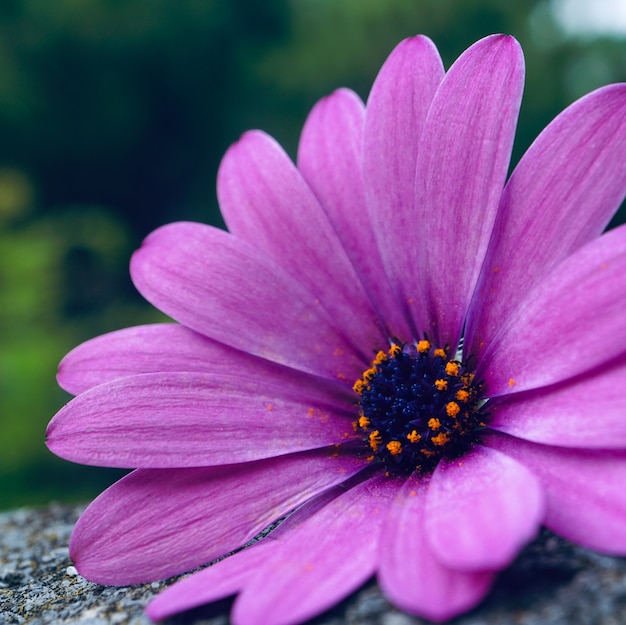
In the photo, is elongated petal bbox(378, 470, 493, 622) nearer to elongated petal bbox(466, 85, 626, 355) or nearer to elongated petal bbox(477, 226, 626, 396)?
elongated petal bbox(477, 226, 626, 396)

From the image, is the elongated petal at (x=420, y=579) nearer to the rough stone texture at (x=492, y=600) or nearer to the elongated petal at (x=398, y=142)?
the rough stone texture at (x=492, y=600)

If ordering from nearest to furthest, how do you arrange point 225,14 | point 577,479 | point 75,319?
point 577,479 < point 75,319 < point 225,14

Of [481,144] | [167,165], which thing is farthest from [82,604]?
[167,165]

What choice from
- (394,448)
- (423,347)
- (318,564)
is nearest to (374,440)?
(394,448)

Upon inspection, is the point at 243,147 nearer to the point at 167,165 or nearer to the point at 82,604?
the point at 82,604

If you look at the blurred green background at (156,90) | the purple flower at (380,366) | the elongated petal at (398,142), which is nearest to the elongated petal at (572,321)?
the purple flower at (380,366)

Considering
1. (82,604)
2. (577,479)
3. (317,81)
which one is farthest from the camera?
(317,81)
